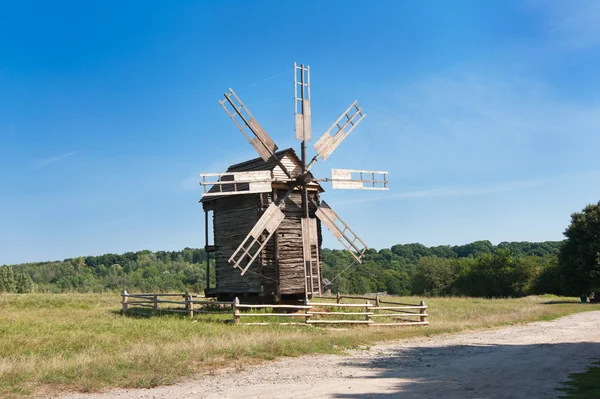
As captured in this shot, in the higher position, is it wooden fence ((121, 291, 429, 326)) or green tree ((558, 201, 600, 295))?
green tree ((558, 201, 600, 295))

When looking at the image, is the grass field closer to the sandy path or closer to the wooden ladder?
the sandy path

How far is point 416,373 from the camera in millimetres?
12984

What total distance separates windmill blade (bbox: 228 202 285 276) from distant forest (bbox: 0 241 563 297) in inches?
809

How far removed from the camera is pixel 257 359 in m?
15.3

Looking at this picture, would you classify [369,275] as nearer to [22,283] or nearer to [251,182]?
[22,283]

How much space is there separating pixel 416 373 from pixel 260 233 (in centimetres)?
1395

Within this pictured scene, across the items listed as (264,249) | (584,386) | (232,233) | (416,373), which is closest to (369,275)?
(232,233)

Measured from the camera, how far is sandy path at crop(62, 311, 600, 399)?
34.6 feet

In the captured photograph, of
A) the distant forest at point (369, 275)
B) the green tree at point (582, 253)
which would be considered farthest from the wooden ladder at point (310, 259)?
the green tree at point (582, 253)

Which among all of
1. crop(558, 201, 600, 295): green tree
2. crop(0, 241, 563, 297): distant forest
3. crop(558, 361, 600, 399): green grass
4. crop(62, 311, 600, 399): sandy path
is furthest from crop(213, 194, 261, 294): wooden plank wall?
crop(558, 201, 600, 295): green tree

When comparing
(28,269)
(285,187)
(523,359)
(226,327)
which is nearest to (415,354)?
(523,359)

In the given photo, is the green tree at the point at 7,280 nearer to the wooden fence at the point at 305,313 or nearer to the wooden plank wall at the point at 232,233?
the wooden fence at the point at 305,313

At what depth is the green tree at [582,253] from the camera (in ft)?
150

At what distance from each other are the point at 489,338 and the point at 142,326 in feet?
45.4
